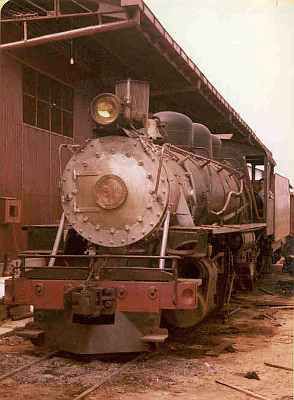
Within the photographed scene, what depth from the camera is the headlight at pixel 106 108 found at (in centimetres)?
617

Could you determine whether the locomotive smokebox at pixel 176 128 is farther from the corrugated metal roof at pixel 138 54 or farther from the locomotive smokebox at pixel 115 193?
the locomotive smokebox at pixel 115 193

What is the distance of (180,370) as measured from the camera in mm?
5527

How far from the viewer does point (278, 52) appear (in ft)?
15.0

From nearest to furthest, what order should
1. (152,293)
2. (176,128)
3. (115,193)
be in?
(152,293) < (115,193) < (176,128)

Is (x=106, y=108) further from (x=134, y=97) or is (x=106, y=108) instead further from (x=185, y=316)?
(x=185, y=316)

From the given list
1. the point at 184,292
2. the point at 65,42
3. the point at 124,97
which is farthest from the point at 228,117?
the point at 184,292

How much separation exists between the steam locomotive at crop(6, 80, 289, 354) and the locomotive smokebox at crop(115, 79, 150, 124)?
13mm

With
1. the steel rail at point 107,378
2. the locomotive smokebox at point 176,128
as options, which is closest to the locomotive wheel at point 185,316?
the steel rail at point 107,378

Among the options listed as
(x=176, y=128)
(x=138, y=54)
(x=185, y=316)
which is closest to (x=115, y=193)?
(x=185, y=316)

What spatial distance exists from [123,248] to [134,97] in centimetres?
183

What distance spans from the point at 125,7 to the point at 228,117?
7.27m

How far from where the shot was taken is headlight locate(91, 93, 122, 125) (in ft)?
20.2

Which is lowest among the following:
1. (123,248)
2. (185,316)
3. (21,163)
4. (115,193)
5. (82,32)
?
(185,316)

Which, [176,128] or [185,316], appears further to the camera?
[176,128]
